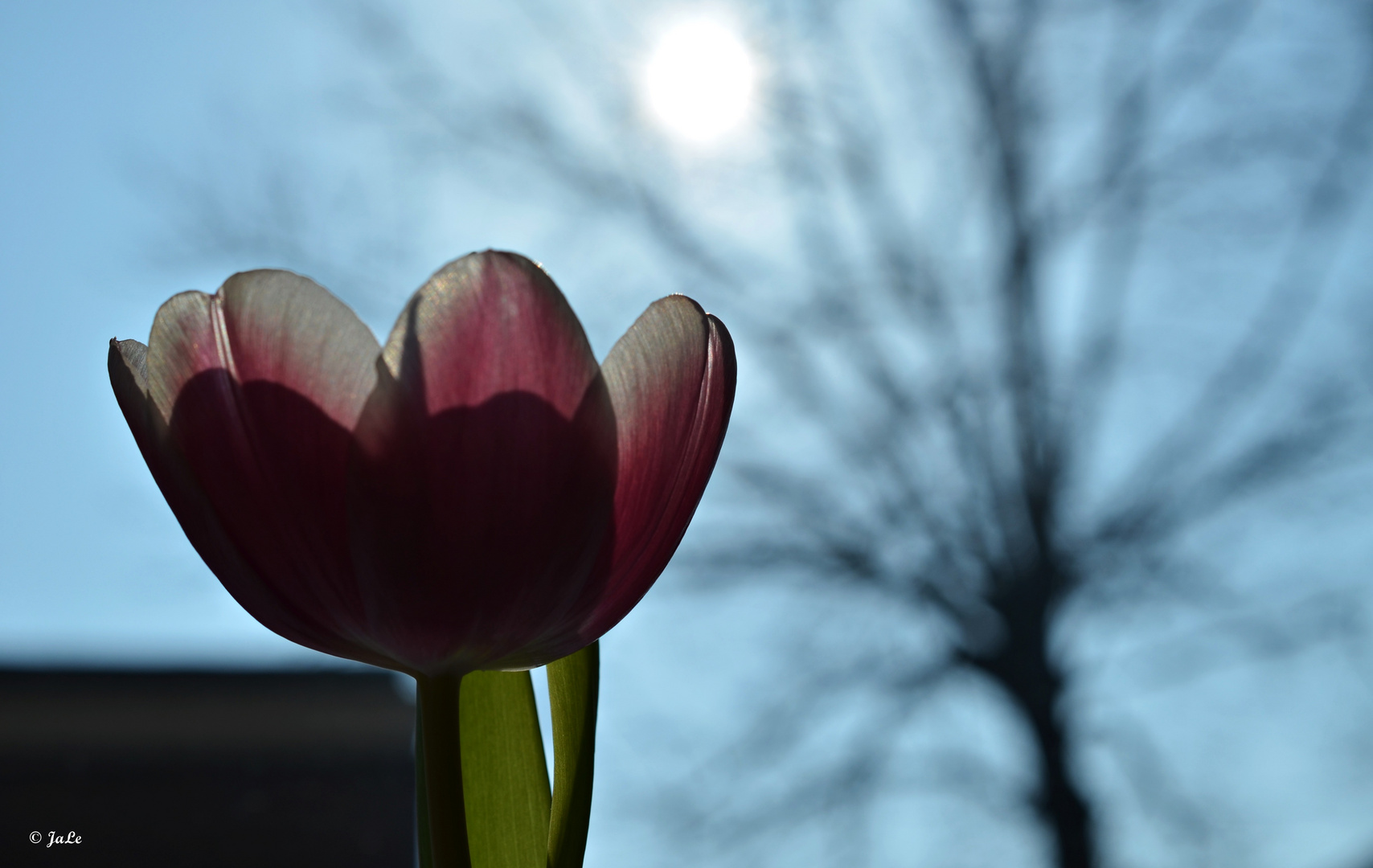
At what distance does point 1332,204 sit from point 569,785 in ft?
11.0

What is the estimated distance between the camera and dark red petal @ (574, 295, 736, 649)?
7.3 inches

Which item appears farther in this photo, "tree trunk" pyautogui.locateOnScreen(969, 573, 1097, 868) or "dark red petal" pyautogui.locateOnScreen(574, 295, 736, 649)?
"tree trunk" pyautogui.locateOnScreen(969, 573, 1097, 868)

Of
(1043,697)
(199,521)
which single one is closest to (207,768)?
(1043,697)

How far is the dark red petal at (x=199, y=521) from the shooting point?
172 mm

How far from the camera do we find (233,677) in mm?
3795

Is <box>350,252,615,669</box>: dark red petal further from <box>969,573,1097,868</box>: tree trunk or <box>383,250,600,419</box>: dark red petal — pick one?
<box>969,573,1097,868</box>: tree trunk

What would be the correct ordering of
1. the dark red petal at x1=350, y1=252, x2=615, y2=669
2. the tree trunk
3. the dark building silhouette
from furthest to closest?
the dark building silhouette → the tree trunk → the dark red petal at x1=350, y1=252, x2=615, y2=669

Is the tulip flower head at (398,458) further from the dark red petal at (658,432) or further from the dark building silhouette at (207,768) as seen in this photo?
the dark building silhouette at (207,768)

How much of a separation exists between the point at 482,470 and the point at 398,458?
15 millimetres

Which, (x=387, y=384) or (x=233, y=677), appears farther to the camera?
(x=233, y=677)

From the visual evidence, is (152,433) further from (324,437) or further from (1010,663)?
(1010,663)

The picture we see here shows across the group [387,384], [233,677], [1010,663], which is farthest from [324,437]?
[233,677]

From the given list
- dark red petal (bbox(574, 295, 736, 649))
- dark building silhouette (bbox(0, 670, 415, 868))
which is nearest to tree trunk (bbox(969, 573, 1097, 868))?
dark building silhouette (bbox(0, 670, 415, 868))

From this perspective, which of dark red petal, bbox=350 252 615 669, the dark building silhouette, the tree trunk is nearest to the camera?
dark red petal, bbox=350 252 615 669
